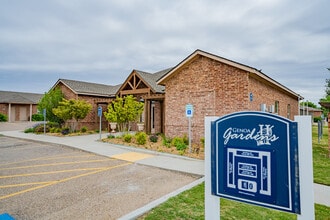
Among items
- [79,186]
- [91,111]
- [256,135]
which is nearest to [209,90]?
[79,186]

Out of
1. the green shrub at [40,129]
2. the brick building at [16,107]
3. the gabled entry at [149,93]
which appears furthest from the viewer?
the brick building at [16,107]

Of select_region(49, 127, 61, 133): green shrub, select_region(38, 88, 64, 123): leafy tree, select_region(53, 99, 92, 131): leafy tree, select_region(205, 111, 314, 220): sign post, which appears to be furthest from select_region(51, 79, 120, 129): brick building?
select_region(205, 111, 314, 220): sign post

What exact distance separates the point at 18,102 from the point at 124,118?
27994mm

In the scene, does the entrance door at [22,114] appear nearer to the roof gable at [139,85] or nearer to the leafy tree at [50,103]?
the leafy tree at [50,103]

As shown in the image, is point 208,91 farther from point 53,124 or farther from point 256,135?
point 53,124

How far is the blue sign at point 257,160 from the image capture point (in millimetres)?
2189

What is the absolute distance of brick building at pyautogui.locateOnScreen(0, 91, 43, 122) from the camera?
31.9 m

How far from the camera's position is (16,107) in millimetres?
33281

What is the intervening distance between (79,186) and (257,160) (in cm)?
483

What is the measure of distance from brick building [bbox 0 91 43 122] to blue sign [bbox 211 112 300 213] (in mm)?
38092

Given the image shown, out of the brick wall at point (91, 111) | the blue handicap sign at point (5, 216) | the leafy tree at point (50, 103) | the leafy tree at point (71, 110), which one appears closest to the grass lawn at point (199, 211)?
the blue handicap sign at point (5, 216)

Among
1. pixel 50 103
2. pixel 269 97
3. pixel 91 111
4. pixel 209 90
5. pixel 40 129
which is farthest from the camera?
pixel 91 111

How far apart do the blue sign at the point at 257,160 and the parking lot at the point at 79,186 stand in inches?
93.0

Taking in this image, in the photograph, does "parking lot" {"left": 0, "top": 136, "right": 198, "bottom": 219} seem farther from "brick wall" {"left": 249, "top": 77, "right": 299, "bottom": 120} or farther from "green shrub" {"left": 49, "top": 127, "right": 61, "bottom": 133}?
"green shrub" {"left": 49, "top": 127, "right": 61, "bottom": 133}
